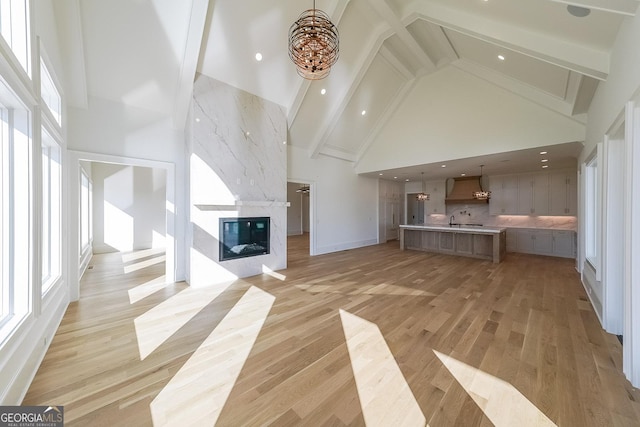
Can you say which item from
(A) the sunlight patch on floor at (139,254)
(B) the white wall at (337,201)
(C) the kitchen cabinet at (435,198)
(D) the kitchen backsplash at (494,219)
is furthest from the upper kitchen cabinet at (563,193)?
(A) the sunlight patch on floor at (139,254)

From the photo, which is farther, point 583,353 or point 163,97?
point 163,97

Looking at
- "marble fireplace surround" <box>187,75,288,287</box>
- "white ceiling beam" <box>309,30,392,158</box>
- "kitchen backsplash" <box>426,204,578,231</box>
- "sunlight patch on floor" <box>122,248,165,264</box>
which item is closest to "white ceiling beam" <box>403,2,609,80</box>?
"white ceiling beam" <box>309,30,392,158</box>

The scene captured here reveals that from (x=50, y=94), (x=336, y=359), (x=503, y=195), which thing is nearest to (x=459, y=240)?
(x=503, y=195)

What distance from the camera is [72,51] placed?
331cm

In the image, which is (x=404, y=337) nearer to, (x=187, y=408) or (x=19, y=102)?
(x=187, y=408)

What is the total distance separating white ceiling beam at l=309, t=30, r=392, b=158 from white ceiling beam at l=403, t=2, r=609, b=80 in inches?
44.9

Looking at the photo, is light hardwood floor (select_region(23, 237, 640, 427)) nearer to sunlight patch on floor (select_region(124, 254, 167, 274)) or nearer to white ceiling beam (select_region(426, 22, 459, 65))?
sunlight patch on floor (select_region(124, 254, 167, 274))

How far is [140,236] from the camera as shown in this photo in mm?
8242

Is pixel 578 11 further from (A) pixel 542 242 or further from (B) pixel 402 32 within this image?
(A) pixel 542 242

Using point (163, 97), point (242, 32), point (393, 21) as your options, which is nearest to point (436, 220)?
point (393, 21)

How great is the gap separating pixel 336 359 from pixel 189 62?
16.0 ft

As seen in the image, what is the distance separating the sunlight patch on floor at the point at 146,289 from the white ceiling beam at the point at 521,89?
8.15 meters

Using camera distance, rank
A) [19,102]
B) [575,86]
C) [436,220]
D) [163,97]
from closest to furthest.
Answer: [19,102] → [575,86] → [163,97] → [436,220]

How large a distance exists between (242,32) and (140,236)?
300 inches
